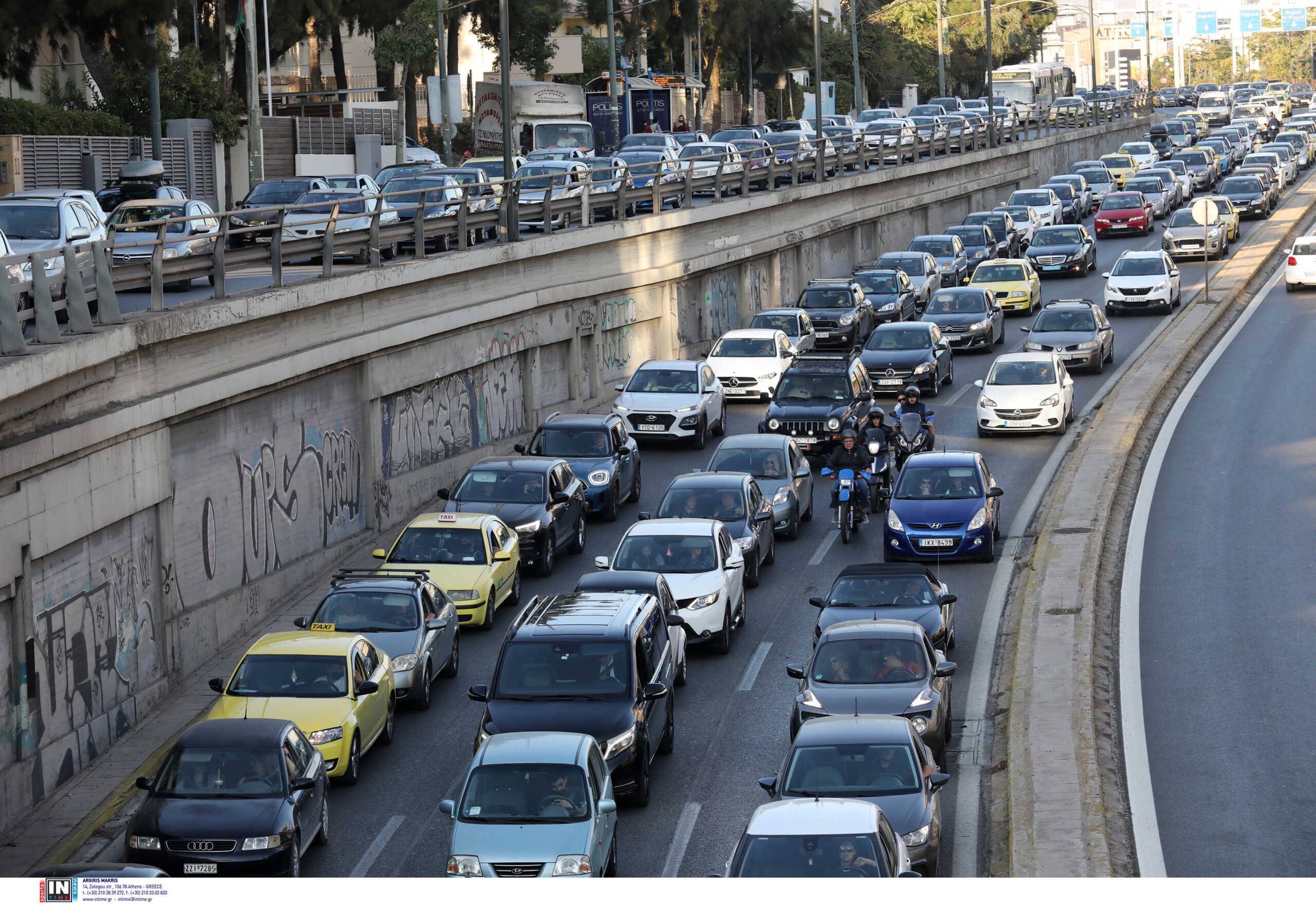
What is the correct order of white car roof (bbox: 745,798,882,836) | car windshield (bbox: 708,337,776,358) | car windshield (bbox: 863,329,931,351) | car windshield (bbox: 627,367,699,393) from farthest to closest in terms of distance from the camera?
car windshield (bbox: 708,337,776,358) → car windshield (bbox: 863,329,931,351) → car windshield (bbox: 627,367,699,393) → white car roof (bbox: 745,798,882,836)

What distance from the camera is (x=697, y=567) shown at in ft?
73.6

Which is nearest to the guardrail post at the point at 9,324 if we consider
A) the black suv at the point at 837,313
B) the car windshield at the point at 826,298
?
the black suv at the point at 837,313

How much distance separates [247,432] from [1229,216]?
41248mm

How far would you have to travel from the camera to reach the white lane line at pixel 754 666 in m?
21.2

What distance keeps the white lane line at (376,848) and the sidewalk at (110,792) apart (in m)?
2.55

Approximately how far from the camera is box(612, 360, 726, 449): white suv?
33750 mm

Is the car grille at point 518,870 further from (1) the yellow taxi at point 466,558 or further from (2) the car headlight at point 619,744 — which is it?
(1) the yellow taxi at point 466,558

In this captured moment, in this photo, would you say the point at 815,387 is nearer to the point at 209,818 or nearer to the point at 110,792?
the point at 110,792

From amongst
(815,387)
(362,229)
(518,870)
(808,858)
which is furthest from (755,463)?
(808,858)

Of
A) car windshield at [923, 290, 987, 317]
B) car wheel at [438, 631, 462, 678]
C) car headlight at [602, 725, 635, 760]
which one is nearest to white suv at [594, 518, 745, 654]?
car wheel at [438, 631, 462, 678]

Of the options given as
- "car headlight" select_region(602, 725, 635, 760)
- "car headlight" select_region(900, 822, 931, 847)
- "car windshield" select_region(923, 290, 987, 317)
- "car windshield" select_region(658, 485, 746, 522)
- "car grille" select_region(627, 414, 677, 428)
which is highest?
"car windshield" select_region(923, 290, 987, 317)

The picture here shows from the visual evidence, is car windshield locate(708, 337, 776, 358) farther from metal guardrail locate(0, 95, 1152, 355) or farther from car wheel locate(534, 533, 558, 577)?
car wheel locate(534, 533, 558, 577)

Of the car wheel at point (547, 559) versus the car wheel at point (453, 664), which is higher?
the car wheel at point (547, 559)

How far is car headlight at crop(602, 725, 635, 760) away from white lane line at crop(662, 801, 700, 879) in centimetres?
87
